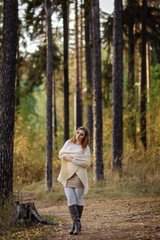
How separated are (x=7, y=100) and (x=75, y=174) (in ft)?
11.7

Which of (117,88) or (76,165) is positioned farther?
(117,88)

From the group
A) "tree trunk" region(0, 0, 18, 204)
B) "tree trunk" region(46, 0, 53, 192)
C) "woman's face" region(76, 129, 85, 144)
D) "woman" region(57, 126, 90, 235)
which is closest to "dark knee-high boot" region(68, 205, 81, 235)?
"woman" region(57, 126, 90, 235)

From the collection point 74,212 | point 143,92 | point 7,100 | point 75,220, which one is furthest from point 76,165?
point 143,92

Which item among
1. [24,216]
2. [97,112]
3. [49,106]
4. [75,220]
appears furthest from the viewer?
[49,106]

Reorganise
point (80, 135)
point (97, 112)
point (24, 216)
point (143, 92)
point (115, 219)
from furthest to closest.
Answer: point (143, 92) → point (97, 112) → point (115, 219) → point (24, 216) → point (80, 135)

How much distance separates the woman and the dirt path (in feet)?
1.91

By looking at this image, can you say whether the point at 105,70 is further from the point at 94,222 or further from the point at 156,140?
the point at 94,222

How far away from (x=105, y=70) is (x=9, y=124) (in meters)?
9.12

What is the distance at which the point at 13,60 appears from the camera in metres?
9.92

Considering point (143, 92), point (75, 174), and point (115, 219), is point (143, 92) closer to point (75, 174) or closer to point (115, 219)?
point (115, 219)

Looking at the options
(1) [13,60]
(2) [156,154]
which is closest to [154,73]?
(2) [156,154]

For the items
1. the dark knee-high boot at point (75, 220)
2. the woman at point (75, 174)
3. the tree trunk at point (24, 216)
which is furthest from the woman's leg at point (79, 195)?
the tree trunk at point (24, 216)

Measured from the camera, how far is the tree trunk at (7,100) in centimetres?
958

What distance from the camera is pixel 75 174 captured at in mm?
7219
